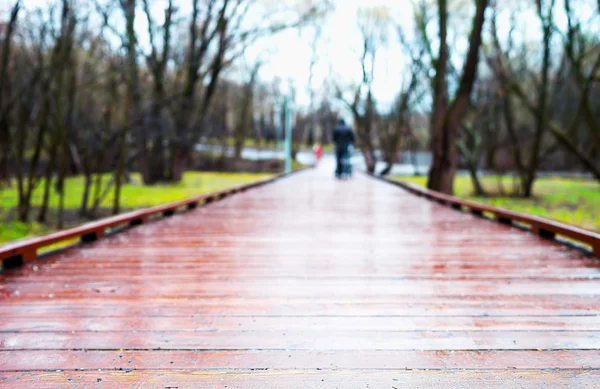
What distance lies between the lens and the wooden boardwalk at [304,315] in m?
2.41

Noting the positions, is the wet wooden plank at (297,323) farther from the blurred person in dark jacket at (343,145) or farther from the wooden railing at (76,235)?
the blurred person in dark jacket at (343,145)

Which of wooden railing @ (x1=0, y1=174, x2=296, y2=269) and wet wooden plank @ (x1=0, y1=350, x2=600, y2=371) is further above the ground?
wooden railing @ (x1=0, y1=174, x2=296, y2=269)

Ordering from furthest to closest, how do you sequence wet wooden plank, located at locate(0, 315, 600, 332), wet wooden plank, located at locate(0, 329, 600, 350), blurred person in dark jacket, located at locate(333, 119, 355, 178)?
blurred person in dark jacket, located at locate(333, 119, 355, 178) → wet wooden plank, located at locate(0, 315, 600, 332) → wet wooden plank, located at locate(0, 329, 600, 350)

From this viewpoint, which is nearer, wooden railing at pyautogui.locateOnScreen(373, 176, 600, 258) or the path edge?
the path edge

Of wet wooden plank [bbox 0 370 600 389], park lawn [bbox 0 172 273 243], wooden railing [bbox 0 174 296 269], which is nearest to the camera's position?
wet wooden plank [bbox 0 370 600 389]

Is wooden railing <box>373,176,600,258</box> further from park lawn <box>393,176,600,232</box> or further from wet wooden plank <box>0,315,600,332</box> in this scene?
park lawn <box>393,176,600,232</box>

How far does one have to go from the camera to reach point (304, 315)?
324 centimetres

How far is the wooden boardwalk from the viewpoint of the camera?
241cm

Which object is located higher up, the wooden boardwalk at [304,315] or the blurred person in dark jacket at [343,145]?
the blurred person in dark jacket at [343,145]

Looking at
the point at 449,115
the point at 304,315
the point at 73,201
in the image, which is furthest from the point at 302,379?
the point at 73,201

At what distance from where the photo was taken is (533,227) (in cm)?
643

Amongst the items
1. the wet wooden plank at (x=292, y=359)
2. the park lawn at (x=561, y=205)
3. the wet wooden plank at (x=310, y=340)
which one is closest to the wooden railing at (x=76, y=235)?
the wet wooden plank at (x=310, y=340)

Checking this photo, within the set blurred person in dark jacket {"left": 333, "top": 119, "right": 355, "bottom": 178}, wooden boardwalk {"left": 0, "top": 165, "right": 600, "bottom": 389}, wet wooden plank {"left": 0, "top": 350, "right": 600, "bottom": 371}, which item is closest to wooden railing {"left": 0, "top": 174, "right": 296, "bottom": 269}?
wooden boardwalk {"left": 0, "top": 165, "right": 600, "bottom": 389}

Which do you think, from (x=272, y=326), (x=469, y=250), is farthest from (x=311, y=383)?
(x=469, y=250)
